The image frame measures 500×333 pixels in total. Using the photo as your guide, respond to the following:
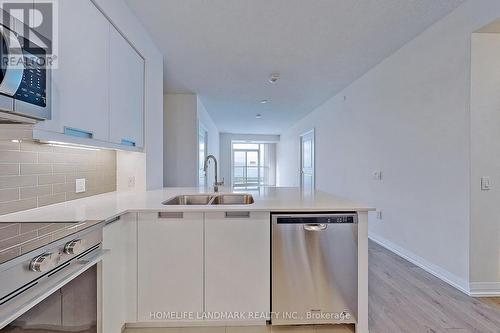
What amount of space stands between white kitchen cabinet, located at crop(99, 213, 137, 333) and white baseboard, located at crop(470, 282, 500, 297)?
108 inches

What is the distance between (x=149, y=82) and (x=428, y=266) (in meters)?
3.52

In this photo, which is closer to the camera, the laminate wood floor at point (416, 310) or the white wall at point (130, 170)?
the laminate wood floor at point (416, 310)

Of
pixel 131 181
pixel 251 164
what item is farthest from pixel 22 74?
pixel 251 164

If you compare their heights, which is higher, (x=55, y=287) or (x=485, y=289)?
(x=55, y=287)

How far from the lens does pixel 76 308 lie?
3.56ft

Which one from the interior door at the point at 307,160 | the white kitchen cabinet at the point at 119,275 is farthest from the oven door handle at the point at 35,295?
the interior door at the point at 307,160

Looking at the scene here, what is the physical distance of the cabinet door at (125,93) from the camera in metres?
1.84

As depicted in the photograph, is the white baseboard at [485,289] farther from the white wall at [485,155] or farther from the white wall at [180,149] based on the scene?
the white wall at [180,149]

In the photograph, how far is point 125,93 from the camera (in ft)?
6.64

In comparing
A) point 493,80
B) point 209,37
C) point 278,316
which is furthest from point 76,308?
point 493,80

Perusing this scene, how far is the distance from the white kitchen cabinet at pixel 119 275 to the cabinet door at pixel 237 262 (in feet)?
1.60

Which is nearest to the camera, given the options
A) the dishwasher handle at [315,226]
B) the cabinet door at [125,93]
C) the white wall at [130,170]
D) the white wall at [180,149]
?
the dishwasher handle at [315,226]

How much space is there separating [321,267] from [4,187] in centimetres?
193
